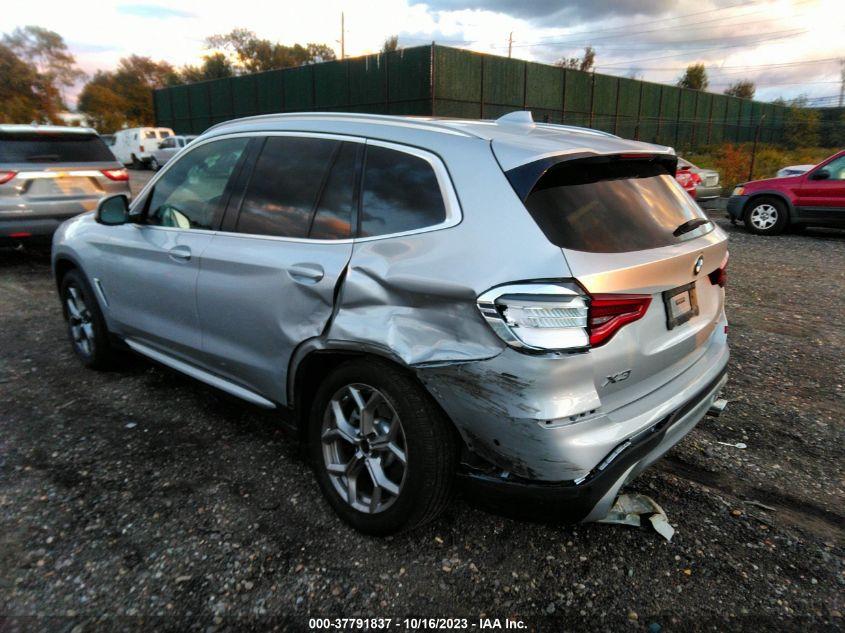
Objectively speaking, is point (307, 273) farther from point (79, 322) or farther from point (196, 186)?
point (79, 322)

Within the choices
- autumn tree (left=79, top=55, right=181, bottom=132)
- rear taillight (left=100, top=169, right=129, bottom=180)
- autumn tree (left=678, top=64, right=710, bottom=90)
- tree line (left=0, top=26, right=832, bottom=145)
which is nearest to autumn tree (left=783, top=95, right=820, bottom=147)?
tree line (left=0, top=26, right=832, bottom=145)

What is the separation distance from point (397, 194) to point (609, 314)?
98cm

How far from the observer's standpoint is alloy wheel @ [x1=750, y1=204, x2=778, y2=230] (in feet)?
37.5

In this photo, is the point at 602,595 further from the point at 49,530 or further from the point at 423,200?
the point at 49,530

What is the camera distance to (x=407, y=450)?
2330 millimetres

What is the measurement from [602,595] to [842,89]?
69210 mm

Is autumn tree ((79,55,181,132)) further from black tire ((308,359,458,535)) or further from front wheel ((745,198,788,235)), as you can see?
black tire ((308,359,458,535))

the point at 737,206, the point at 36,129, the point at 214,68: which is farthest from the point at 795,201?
the point at 214,68

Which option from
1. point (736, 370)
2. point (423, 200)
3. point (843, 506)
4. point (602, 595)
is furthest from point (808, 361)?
point (423, 200)

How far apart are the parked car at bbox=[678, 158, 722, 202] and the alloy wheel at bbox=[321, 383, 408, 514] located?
→ 44.0ft

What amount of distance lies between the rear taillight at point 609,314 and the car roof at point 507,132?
1.97ft

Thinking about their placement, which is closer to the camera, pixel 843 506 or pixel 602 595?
pixel 602 595

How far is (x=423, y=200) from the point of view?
7.97ft

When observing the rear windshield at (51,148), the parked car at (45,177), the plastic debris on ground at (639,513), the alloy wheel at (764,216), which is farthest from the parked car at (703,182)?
the plastic debris on ground at (639,513)
